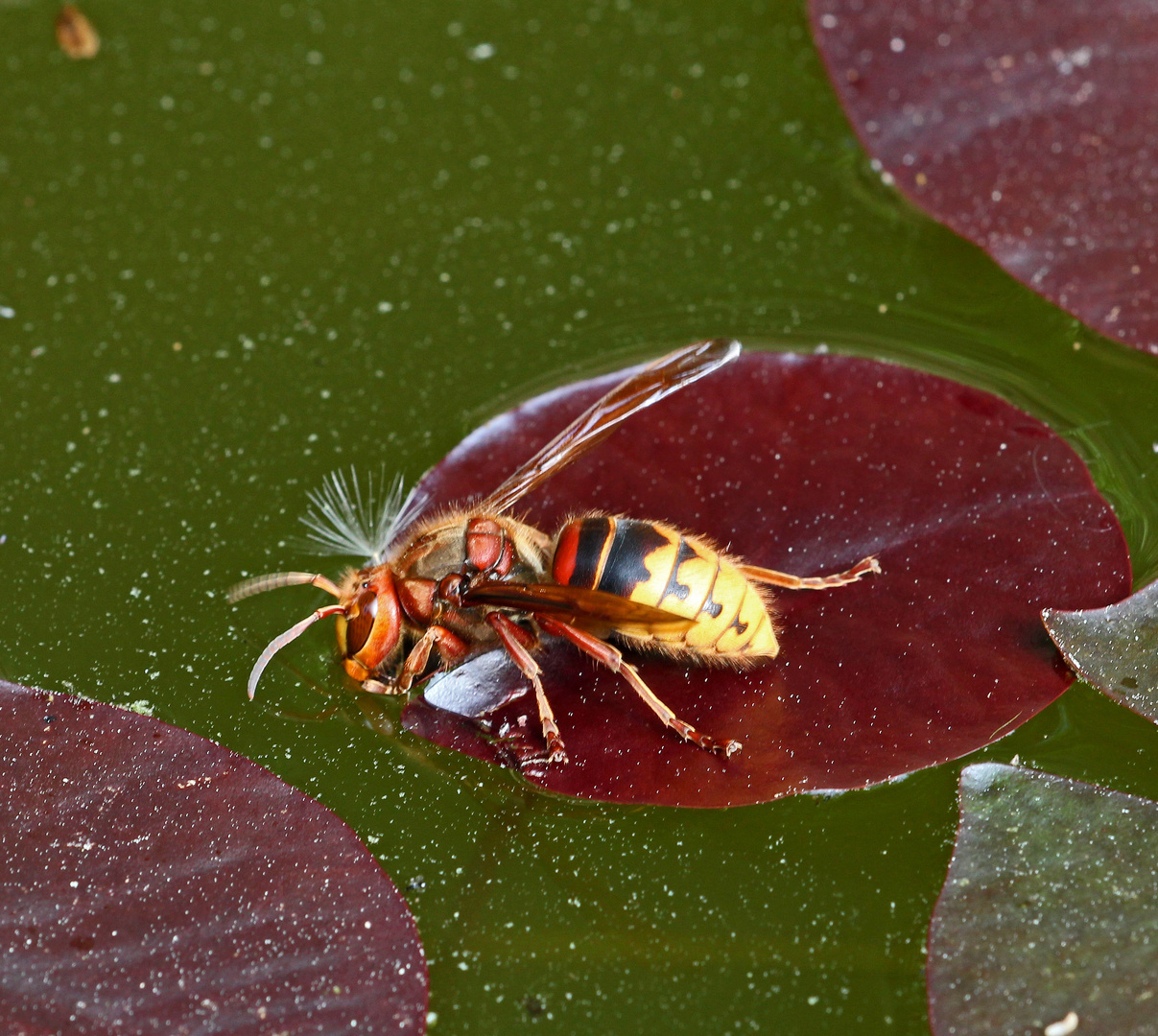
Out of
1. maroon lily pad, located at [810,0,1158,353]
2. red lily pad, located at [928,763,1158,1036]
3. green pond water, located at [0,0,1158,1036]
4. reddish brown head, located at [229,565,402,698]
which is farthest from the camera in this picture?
maroon lily pad, located at [810,0,1158,353]

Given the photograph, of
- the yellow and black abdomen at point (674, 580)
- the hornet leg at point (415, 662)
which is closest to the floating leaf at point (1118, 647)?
the yellow and black abdomen at point (674, 580)

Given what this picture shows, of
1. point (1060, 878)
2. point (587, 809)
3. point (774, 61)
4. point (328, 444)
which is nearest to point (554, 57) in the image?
point (774, 61)

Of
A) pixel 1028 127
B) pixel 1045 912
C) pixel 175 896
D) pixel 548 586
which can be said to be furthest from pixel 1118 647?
pixel 175 896

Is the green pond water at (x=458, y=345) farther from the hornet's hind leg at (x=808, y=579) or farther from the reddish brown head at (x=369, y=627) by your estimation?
the hornet's hind leg at (x=808, y=579)

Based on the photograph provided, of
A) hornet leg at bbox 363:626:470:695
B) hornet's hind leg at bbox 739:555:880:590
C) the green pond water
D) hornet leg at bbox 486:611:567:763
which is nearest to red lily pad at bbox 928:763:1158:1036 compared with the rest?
the green pond water

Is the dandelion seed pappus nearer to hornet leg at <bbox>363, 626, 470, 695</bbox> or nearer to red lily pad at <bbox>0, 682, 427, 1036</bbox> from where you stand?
hornet leg at <bbox>363, 626, 470, 695</bbox>

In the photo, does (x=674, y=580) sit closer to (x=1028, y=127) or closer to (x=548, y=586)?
(x=548, y=586)
